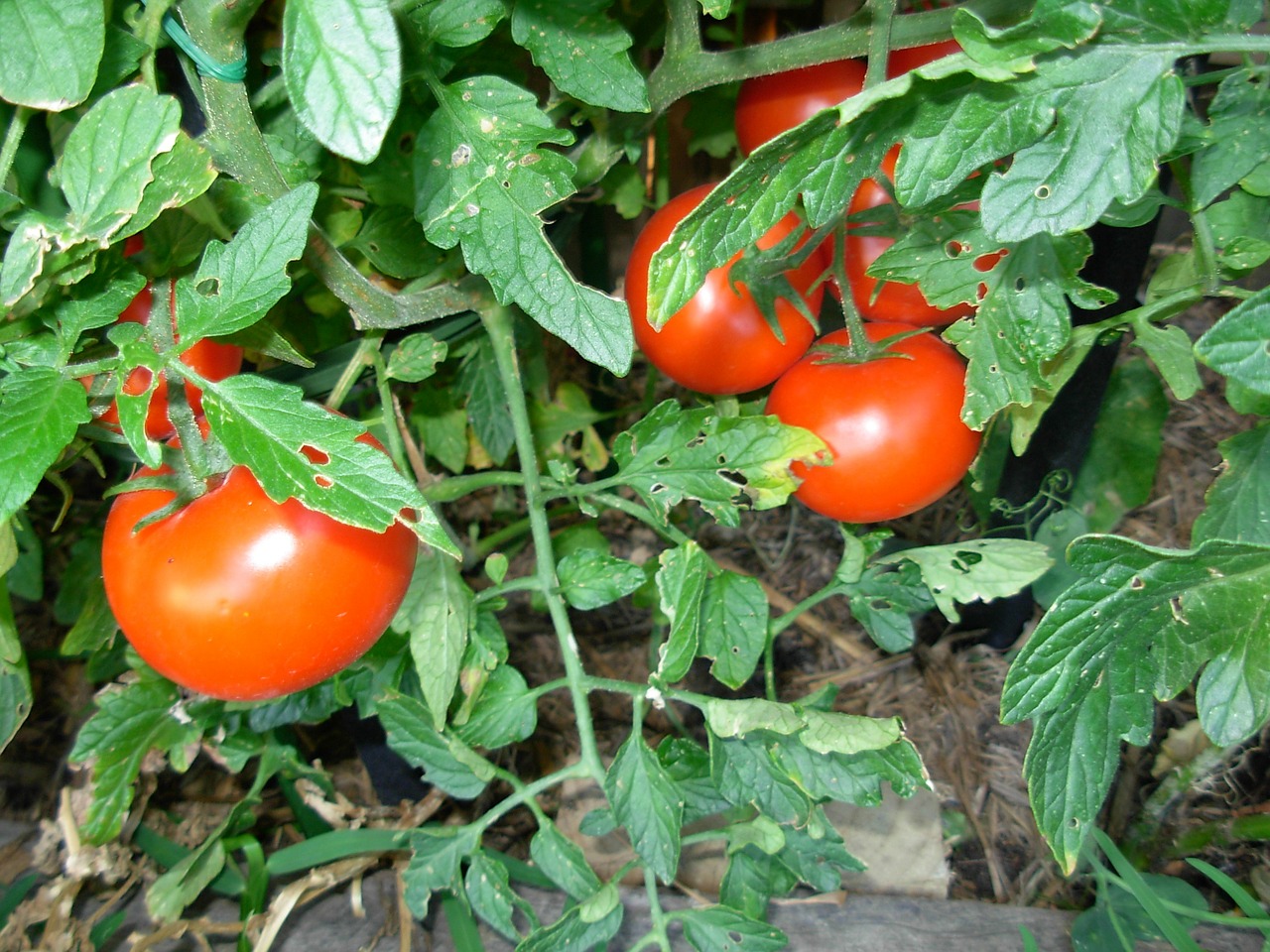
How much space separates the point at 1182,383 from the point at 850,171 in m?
0.36

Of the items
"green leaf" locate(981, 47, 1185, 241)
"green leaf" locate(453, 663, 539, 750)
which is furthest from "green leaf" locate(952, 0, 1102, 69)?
"green leaf" locate(453, 663, 539, 750)

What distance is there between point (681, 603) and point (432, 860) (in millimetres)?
360

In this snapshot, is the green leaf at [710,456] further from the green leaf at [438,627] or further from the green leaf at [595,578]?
the green leaf at [438,627]

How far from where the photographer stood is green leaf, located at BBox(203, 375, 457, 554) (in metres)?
0.50

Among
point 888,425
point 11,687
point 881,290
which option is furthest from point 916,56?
point 11,687

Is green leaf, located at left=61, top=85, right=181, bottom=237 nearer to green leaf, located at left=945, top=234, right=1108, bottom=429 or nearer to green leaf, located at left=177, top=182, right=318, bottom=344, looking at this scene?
green leaf, located at left=177, top=182, right=318, bottom=344

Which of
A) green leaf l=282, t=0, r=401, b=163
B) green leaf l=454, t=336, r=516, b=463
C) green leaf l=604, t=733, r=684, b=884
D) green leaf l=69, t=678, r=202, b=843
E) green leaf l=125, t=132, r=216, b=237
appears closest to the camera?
green leaf l=282, t=0, r=401, b=163

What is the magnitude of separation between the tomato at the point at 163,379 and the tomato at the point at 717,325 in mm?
340

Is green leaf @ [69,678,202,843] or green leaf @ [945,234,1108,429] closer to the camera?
green leaf @ [945,234,1108,429]

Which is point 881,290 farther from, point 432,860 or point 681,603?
point 432,860

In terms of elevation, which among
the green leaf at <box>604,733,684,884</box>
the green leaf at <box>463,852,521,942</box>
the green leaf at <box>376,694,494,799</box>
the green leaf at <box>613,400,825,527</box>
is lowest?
the green leaf at <box>463,852,521,942</box>

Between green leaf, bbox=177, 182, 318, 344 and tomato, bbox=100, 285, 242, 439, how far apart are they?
82 millimetres

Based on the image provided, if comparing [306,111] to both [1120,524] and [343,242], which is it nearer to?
[343,242]

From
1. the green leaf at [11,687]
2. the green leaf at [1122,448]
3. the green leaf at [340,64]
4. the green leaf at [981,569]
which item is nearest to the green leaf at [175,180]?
the green leaf at [340,64]
